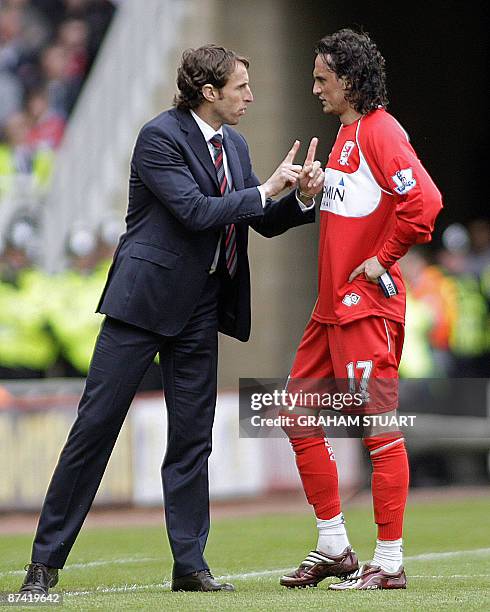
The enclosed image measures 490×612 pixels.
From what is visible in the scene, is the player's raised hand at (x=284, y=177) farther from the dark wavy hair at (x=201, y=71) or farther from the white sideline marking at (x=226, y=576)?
the white sideline marking at (x=226, y=576)

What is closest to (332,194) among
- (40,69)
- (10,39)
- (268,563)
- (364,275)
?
(364,275)

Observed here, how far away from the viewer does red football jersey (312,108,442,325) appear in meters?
5.23

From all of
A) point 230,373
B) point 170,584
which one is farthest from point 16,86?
point 170,584

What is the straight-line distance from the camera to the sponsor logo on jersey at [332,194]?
5.44 metres

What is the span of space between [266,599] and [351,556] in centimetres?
59

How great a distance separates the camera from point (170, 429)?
5.67m

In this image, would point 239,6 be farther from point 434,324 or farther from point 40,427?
point 40,427

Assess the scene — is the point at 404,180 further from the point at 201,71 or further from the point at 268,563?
the point at 268,563

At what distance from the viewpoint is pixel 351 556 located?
18.2 feet

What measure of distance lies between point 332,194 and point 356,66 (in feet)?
1.65

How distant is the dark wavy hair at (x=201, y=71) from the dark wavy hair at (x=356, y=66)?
14.3 inches

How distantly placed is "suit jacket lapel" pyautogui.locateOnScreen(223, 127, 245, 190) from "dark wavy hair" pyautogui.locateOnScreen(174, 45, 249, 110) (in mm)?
243

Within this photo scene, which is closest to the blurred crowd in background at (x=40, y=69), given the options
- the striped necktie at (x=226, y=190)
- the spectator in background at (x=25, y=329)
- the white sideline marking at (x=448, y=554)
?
the spectator in background at (x=25, y=329)

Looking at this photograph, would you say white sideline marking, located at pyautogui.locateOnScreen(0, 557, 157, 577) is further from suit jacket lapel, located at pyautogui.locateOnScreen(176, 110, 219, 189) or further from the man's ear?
the man's ear
